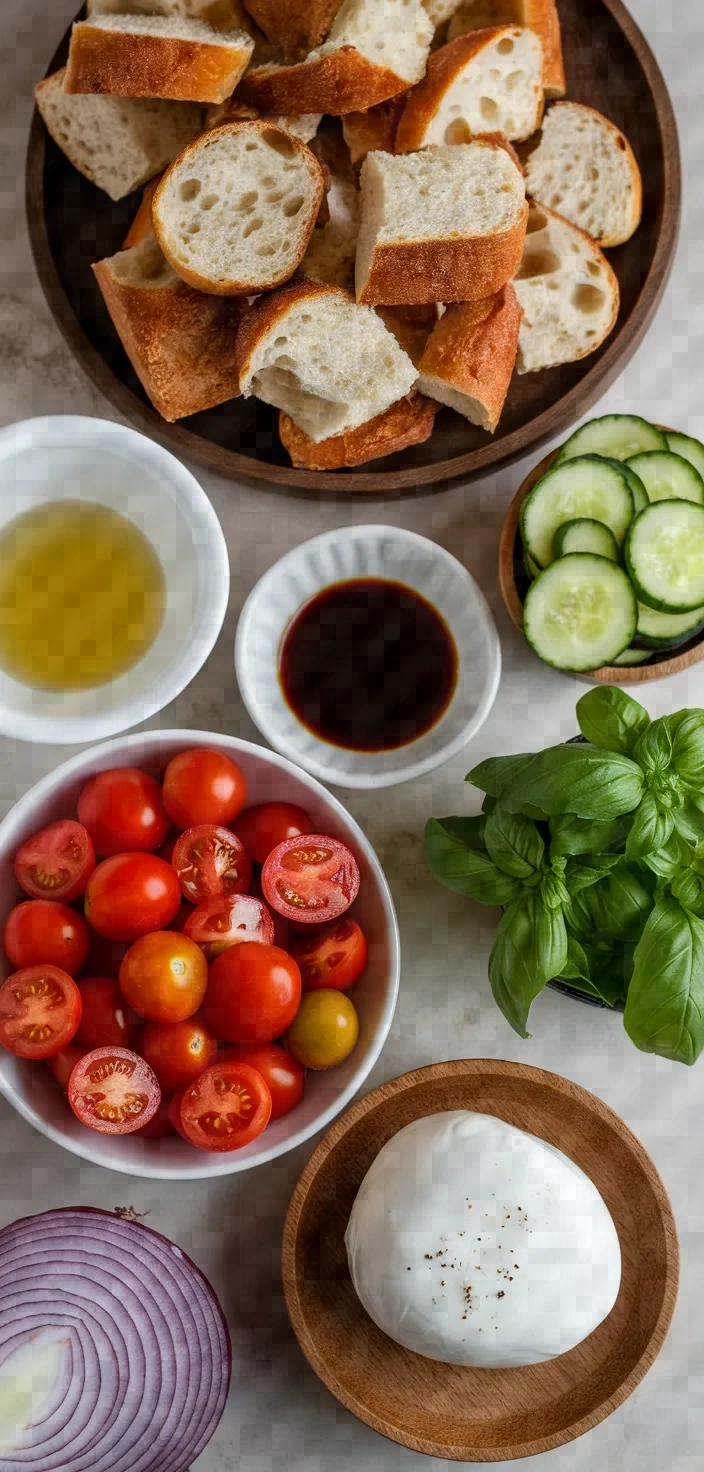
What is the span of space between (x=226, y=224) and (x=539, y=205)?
375mm

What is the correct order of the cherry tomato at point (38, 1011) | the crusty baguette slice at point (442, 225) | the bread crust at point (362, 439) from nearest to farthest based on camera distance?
the cherry tomato at point (38, 1011) → the crusty baguette slice at point (442, 225) → the bread crust at point (362, 439)

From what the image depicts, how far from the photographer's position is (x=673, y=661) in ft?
4.40

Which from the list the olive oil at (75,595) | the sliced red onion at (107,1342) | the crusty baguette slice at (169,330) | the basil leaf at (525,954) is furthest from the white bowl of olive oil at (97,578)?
the sliced red onion at (107,1342)

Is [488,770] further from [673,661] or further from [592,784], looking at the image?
[673,661]

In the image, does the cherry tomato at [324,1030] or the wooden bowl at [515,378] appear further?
the wooden bowl at [515,378]

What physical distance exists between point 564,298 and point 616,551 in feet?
0.99

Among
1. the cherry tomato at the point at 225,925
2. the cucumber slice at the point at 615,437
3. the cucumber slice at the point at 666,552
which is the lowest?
the cherry tomato at the point at 225,925

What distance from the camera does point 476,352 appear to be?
125cm

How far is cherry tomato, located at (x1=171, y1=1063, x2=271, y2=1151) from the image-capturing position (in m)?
1.13

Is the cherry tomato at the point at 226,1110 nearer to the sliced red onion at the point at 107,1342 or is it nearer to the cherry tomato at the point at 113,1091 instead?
the cherry tomato at the point at 113,1091

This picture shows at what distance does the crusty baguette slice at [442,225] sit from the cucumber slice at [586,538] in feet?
0.88

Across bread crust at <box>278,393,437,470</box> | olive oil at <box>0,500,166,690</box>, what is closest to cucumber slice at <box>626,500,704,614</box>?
bread crust at <box>278,393,437,470</box>

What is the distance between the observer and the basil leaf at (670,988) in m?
1.12

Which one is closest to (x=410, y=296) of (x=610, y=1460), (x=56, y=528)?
(x=56, y=528)
